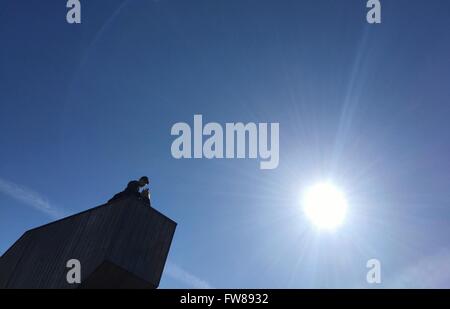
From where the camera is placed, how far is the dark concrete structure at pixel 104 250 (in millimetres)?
14625

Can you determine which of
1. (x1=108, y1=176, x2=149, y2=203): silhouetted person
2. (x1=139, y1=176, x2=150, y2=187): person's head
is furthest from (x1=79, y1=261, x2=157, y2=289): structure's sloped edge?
(x1=139, y1=176, x2=150, y2=187): person's head

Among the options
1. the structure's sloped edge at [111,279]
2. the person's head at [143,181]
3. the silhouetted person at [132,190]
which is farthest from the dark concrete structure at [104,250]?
the person's head at [143,181]

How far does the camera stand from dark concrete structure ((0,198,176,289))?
14.6m

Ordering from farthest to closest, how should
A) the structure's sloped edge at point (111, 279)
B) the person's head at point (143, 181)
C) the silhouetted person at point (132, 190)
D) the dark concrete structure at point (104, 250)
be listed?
the person's head at point (143, 181) → the silhouetted person at point (132, 190) → the dark concrete structure at point (104, 250) → the structure's sloped edge at point (111, 279)

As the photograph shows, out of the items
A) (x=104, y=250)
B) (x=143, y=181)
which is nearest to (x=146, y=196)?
(x=143, y=181)

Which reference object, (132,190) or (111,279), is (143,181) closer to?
(132,190)

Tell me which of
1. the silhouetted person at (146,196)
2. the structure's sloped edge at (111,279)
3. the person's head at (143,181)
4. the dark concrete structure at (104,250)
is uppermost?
the person's head at (143,181)

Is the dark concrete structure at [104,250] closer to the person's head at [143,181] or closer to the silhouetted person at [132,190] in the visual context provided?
the silhouetted person at [132,190]

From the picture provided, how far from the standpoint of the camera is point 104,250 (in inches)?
572

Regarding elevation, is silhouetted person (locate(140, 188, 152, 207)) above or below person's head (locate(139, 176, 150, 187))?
below

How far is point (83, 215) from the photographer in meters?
16.7

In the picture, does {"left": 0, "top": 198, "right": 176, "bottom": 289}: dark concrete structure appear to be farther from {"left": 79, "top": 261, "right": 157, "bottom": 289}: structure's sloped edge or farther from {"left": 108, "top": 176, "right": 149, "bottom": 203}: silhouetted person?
{"left": 108, "top": 176, "right": 149, "bottom": 203}: silhouetted person
